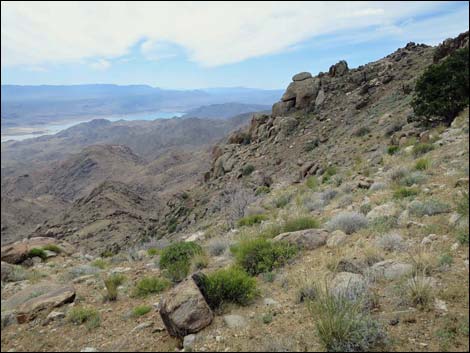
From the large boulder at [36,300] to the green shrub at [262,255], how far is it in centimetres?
304

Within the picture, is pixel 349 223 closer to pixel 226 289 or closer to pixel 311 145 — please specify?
pixel 226 289

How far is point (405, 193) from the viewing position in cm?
836

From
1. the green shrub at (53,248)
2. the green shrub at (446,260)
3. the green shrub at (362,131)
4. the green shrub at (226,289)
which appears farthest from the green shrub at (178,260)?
the green shrub at (362,131)

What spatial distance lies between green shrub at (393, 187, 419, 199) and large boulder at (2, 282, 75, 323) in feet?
23.9

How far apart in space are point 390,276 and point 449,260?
0.79 meters

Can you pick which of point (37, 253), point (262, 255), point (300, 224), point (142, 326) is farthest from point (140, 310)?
point (37, 253)

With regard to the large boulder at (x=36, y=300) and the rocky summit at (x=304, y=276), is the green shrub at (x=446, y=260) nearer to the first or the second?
the rocky summit at (x=304, y=276)

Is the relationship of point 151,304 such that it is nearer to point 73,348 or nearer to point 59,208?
point 73,348

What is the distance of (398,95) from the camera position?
24.5m

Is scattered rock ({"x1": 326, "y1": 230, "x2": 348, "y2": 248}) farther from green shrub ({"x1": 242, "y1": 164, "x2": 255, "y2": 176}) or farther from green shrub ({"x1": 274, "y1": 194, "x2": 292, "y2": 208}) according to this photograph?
green shrub ({"x1": 242, "y1": 164, "x2": 255, "y2": 176})

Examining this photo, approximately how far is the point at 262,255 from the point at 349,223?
216 cm

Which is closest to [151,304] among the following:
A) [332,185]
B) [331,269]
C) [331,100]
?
[331,269]

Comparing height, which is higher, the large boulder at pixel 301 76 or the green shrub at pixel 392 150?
the large boulder at pixel 301 76

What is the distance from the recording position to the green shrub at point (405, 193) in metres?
8.12
